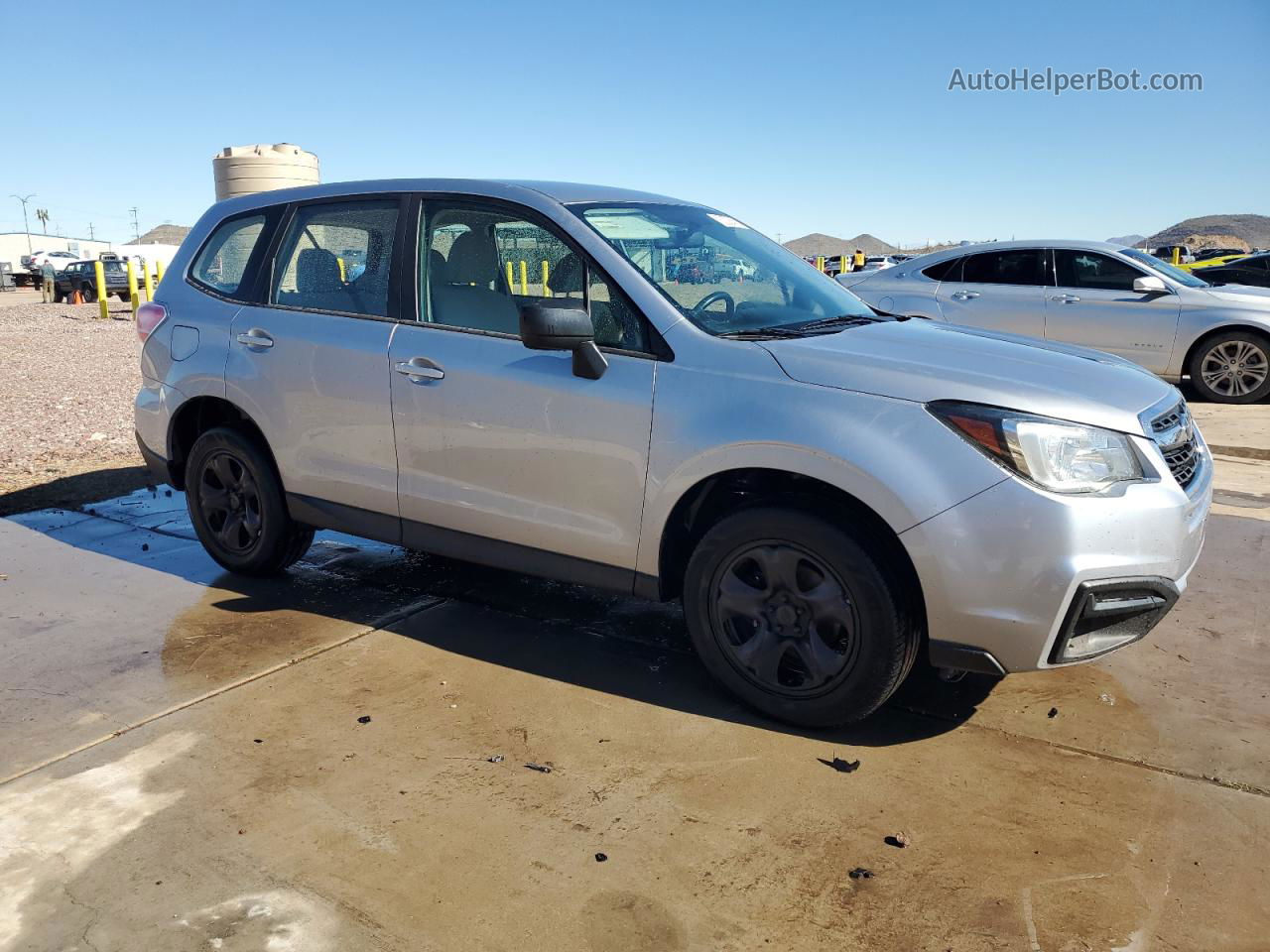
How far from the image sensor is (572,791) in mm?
3010

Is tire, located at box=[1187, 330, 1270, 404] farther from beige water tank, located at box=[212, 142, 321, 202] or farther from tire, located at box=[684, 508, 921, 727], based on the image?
beige water tank, located at box=[212, 142, 321, 202]

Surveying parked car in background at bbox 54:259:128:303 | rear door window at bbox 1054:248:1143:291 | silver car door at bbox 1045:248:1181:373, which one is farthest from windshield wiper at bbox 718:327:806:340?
parked car in background at bbox 54:259:128:303

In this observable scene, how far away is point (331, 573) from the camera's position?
16.6ft

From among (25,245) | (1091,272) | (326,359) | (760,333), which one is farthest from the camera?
(25,245)

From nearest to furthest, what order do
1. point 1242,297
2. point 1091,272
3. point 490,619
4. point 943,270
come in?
point 490,619, point 1242,297, point 1091,272, point 943,270

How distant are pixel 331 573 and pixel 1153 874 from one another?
3.81 m

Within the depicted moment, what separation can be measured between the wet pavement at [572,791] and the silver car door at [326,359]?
2.02 feet

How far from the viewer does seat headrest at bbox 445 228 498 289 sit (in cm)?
401

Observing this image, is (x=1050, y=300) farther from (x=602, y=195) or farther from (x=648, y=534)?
(x=648, y=534)

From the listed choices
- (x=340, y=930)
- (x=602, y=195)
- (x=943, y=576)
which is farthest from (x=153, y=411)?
(x=943, y=576)

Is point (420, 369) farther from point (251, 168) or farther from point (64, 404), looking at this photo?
point (251, 168)

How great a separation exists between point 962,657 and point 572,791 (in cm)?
125

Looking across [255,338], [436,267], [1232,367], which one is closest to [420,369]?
[436,267]

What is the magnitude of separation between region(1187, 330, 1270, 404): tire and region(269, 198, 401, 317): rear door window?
8689 mm
